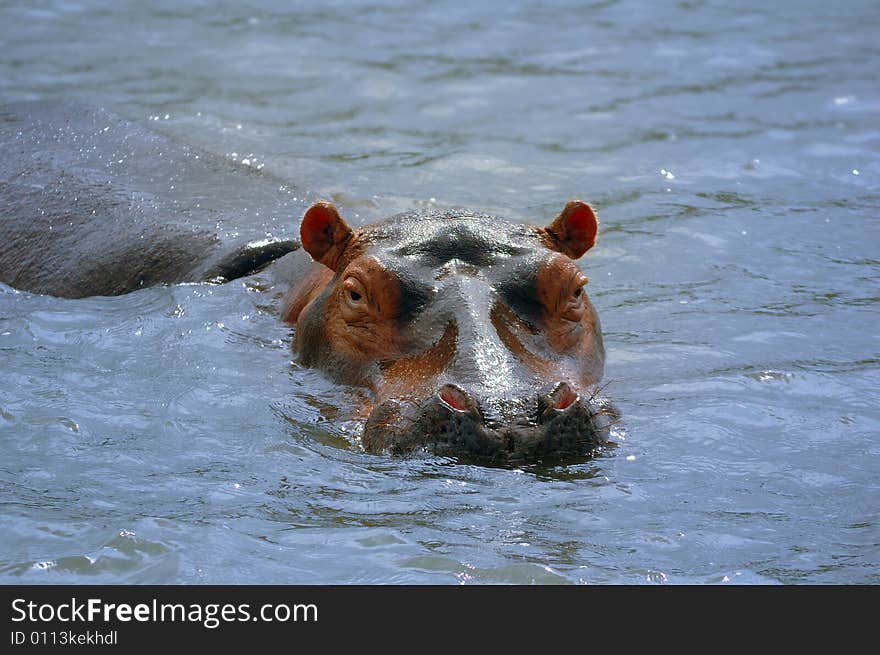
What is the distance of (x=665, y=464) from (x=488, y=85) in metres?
9.21

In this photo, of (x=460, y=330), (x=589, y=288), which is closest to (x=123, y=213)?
(x=589, y=288)

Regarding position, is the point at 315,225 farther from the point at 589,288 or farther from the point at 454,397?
the point at 589,288

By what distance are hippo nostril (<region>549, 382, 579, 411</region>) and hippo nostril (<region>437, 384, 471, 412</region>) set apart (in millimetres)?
335

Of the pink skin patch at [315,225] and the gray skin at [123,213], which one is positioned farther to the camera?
the gray skin at [123,213]

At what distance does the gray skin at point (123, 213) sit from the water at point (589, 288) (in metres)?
0.28

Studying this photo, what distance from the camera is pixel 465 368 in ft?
18.6

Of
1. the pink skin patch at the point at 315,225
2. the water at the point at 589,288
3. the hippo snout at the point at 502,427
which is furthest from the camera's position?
the pink skin patch at the point at 315,225

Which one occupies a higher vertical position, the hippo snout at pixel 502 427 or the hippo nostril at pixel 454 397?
the hippo nostril at pixel 454 397

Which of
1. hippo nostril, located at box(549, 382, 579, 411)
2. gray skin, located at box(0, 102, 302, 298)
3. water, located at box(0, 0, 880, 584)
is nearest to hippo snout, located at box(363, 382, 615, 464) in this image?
hippo nostril, located at box(549, 382, 579, 411)

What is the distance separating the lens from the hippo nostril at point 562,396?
5.37 m

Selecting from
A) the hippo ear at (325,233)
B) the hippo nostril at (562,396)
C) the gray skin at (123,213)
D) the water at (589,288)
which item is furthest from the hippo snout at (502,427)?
the gray skin at (123,213)

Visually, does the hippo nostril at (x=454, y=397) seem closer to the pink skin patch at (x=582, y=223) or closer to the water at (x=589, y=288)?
the water at (x=589, y=288)

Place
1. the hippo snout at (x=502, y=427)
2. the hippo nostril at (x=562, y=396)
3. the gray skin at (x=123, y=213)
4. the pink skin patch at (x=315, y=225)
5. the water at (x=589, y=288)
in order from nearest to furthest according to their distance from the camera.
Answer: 1. the water at (x=589, y=288)
2. the hippo snout at (x=502, y=427)
3. the hippo nostril at (x=562, y=396)
4. the pink skin patch at (x=315, y=225)
5. the gray skin at (x=123, y=213)
